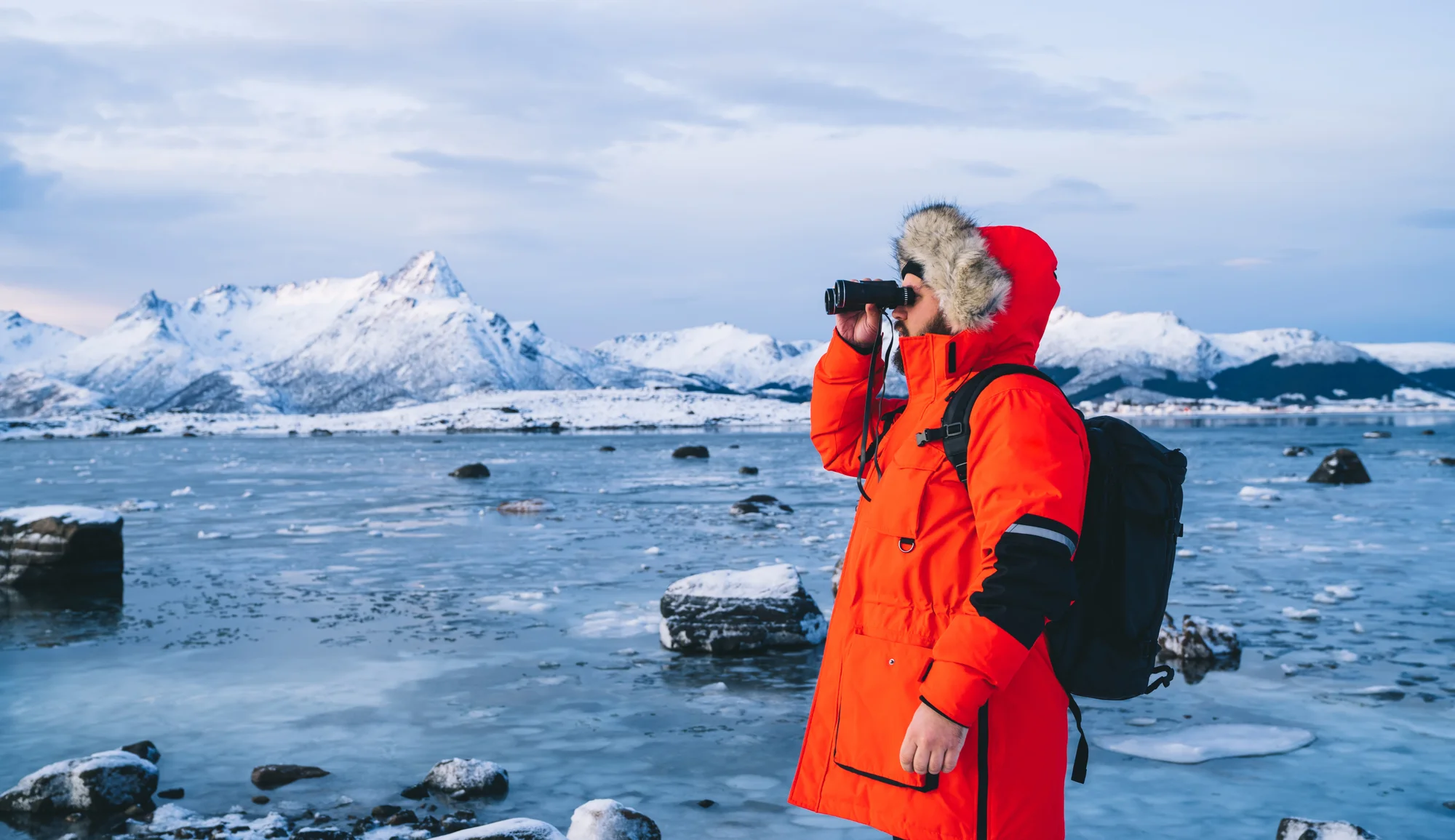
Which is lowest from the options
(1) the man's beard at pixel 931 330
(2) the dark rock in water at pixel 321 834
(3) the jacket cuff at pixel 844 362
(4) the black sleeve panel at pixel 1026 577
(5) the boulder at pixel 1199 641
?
(2) the dark rock in water at pixel 321 834

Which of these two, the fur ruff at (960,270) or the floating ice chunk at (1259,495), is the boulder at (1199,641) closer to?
the fur ruff at (960,270)

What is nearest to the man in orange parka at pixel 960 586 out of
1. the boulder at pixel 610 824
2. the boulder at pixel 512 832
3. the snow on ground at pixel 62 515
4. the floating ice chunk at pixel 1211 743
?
the boulder at pixel 512 832

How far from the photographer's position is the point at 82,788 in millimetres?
5926

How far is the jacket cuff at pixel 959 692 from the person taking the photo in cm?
295

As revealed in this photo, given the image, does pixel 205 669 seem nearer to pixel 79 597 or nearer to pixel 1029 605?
pixel 79 597

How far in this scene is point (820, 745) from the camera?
3.48 m

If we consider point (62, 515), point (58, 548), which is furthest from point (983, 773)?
point (62, 515)

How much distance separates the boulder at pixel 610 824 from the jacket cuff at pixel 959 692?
2.70 m

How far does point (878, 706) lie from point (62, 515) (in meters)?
13.5

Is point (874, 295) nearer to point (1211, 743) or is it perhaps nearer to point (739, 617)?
point (1211, 743)

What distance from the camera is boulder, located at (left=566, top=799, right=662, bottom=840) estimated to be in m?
5.14

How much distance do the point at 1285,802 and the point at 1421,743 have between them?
5.39 feet

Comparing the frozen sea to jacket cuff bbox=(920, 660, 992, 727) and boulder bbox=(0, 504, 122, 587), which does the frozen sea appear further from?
jacket cuff bbox=(920, 660, 992, 727)

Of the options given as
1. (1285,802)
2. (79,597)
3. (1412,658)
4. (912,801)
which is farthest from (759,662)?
(79,597)
